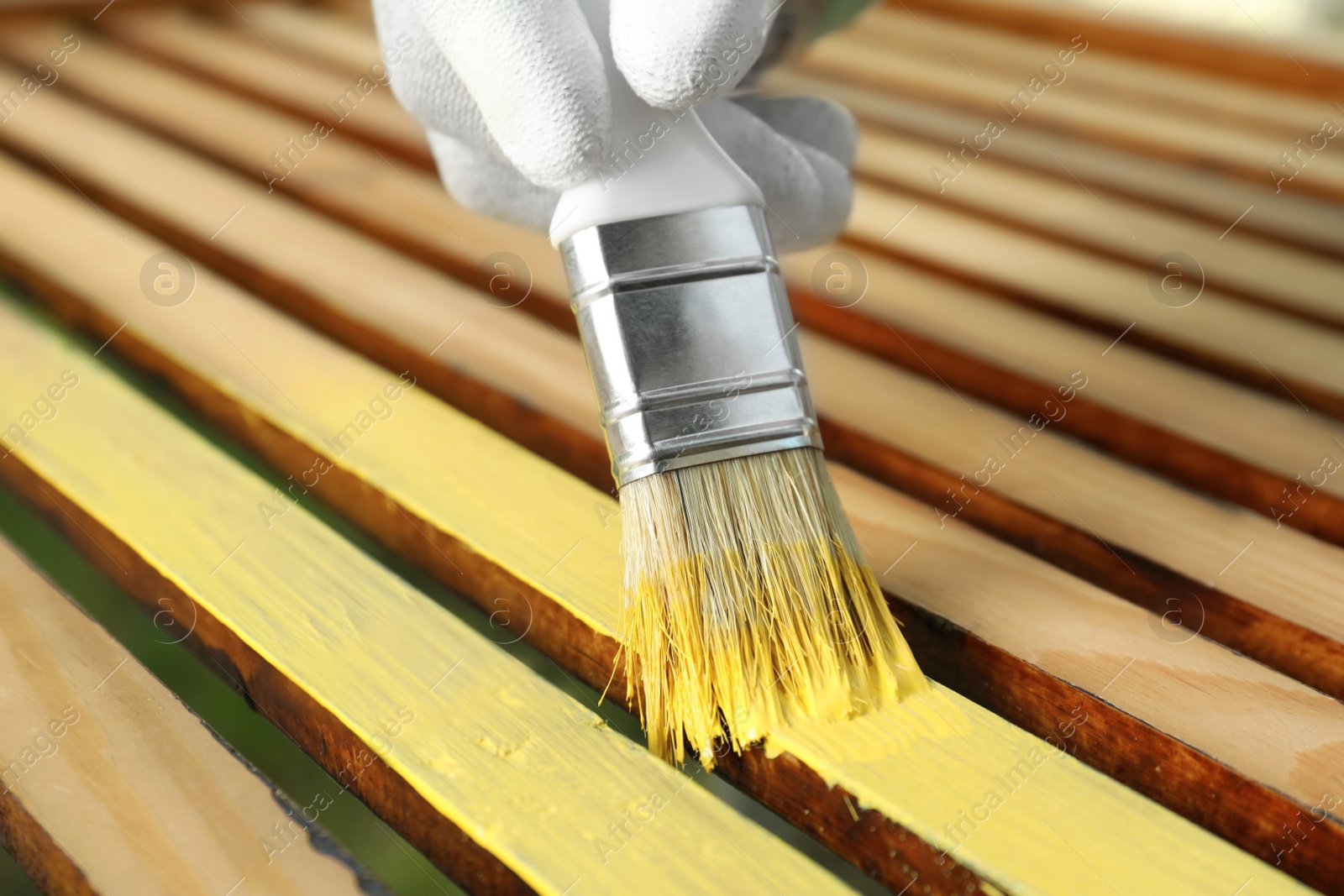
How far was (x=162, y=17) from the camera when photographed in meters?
1.82

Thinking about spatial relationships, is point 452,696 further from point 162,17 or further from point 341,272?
point 162,17

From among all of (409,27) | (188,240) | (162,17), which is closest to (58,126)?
(188,240)

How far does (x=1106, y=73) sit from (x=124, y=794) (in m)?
1.70

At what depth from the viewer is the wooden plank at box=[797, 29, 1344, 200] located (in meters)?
1.35

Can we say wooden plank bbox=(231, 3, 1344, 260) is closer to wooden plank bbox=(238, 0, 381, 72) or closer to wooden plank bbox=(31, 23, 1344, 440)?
wooden plank bbox=(238, 0, 381, 72)

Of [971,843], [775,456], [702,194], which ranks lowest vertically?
[971,843]

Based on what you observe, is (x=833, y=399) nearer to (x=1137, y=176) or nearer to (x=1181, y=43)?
(x=1137, y=176)

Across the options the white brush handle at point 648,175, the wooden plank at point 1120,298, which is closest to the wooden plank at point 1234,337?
the wooden plank at point 1120,298

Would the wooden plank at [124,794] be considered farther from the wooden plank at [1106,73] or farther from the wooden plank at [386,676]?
the wooden plank at [1106,73]

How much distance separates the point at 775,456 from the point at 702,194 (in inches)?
7.4

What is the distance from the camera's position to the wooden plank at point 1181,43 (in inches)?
61.4

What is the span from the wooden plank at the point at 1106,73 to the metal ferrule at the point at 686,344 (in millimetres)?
1164

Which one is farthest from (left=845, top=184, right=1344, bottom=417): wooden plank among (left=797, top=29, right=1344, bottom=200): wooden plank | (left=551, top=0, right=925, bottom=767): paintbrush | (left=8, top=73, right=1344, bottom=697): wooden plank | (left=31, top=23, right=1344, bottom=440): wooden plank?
(left=551, top=0, right=925, bottom=767): paintbrush

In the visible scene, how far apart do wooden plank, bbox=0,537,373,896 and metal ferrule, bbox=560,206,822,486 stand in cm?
31
